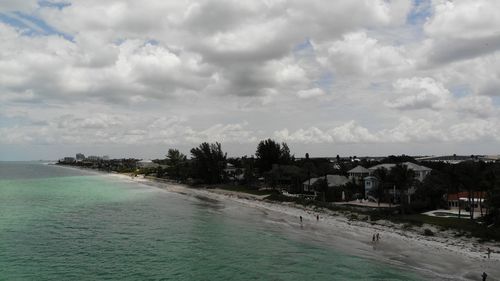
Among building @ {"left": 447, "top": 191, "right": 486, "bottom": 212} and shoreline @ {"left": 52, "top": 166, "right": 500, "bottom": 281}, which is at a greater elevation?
building @ {"left": 447, "top": 191, "right": 486, "bottom": 212}

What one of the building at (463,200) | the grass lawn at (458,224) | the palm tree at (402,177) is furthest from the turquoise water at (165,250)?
the building at (463,200)

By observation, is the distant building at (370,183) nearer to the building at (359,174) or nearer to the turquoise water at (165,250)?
the building at (359,174)

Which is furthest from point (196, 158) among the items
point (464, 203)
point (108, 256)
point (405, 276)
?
point (405, 276)

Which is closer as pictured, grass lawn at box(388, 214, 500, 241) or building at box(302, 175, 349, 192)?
grass lawn at box(388, 214, 500, 241)

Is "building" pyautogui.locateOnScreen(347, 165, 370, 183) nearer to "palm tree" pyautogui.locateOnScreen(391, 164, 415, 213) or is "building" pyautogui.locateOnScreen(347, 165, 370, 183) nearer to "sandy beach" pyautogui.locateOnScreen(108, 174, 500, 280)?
"palm tree" pyautogui.locateOnScreen(391, 164, 415, 213)

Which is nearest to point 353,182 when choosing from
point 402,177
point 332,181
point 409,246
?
point 332,181

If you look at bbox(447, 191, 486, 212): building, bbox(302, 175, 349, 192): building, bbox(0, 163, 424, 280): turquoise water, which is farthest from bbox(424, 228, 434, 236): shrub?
bbox(302, 175, 349, 192): building

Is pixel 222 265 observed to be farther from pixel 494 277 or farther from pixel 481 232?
pixel 481 232
